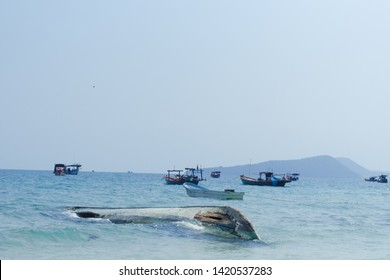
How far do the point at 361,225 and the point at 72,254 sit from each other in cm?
1763

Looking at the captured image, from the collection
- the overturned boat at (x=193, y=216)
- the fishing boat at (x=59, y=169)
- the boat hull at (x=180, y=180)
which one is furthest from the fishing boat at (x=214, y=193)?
the fishing boat at (x=59, y=169)

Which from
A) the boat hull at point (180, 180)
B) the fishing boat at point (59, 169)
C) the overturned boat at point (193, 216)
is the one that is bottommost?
the overturned boat at point (193, 216)

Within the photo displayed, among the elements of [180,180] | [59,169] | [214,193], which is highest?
[59,169]

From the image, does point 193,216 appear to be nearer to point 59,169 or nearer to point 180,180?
point 180,180

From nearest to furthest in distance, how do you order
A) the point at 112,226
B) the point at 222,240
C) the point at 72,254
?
the point at 72,254
the point at 222,240
the point at 112,226

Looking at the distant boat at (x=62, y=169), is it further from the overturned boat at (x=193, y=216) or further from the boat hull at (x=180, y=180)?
the overturned boat at (x=193, y=216)

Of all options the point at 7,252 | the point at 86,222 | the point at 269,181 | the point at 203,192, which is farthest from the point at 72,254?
the point at 269,181

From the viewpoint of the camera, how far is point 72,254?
1612 cm

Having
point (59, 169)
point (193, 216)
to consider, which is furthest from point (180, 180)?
point (193, 216)

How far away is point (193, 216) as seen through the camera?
71.6ft

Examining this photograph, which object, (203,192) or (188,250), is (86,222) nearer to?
(188,250)

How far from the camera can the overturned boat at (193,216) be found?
1992 cm

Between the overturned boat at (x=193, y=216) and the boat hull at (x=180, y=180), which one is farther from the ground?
the boat hull at (x=180, y=180)

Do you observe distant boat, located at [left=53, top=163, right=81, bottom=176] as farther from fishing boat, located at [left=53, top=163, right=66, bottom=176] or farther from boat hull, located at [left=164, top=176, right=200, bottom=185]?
boat hull, located at [left=164, top=176, right=200, bottom=185]
